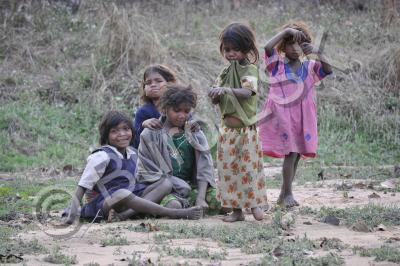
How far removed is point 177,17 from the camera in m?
13.8

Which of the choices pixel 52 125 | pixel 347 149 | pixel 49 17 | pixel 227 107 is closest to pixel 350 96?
pixel 347 149

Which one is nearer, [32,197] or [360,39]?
[32,197]

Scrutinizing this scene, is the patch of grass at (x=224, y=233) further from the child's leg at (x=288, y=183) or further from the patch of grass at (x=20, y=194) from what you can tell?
the patch of grass at (x=20, y=194)

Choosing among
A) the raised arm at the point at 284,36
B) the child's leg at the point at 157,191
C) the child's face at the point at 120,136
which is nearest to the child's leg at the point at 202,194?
the child's leg at the point at 157,191

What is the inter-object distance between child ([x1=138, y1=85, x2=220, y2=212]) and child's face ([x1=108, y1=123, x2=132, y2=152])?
120mm

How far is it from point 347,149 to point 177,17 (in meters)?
4.98

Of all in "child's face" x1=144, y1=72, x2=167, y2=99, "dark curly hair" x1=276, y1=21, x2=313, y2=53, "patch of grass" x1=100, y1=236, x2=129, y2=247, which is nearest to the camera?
"patch of grass" x1=100, y1=236, x2=129, y2=247

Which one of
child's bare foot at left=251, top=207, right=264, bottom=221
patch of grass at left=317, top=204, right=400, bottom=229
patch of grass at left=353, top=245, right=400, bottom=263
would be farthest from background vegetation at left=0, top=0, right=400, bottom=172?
patch of grass at left=353, top=245, right=400, bottom=263

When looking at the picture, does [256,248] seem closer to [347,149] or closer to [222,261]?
[222,261]

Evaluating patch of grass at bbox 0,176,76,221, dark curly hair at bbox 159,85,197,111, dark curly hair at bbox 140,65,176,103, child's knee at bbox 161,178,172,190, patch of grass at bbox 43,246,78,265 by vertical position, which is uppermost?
dark curly hair at bbox 140,65,176,103

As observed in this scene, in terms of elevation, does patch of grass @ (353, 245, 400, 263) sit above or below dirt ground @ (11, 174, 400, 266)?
above

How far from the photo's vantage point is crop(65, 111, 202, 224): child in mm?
5418

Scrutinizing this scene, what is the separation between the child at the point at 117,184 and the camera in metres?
5.42

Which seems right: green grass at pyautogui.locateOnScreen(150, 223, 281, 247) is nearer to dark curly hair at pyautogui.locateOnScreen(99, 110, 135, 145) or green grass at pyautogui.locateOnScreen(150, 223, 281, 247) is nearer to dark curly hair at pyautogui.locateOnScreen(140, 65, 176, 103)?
dark curly hair at pyautogui.locateOnScreen(99, 110, 135, 145)
